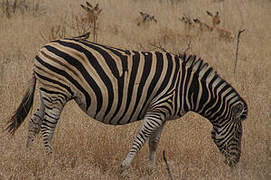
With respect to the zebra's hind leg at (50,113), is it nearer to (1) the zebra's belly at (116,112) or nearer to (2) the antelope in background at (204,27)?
(1) the zebra's belly at (116,112)

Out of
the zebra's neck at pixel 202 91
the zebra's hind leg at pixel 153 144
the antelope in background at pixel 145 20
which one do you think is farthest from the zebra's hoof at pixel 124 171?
the antelope in background at pixel 145 20

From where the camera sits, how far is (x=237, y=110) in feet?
13.1

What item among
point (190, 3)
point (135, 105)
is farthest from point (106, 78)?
point (190, 3)

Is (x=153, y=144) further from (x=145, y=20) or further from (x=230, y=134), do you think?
(x=145, y=20)

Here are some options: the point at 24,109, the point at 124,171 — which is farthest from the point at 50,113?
the point at 124,171

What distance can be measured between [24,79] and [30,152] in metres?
2.78

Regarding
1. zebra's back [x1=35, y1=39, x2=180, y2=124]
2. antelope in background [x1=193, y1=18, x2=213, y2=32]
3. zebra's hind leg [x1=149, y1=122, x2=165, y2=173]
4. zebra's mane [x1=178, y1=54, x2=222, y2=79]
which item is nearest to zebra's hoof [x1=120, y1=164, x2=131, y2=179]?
zebra's hind leg [x1=149, y1=122, x2=165, y2=173]

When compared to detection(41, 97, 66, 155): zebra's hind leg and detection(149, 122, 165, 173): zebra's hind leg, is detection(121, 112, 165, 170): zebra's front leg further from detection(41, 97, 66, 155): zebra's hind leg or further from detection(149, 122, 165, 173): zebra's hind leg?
detection(41, 97, 66, 155): zebra's hind leg

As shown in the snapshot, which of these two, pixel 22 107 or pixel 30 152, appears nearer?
pixel 30 152

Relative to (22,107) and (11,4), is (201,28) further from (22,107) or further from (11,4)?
(22,107)

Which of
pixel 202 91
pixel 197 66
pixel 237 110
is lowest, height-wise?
pixel 237 110

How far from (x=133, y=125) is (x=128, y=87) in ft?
4.92

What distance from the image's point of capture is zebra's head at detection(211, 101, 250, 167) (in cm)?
407

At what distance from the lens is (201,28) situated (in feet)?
35.0
